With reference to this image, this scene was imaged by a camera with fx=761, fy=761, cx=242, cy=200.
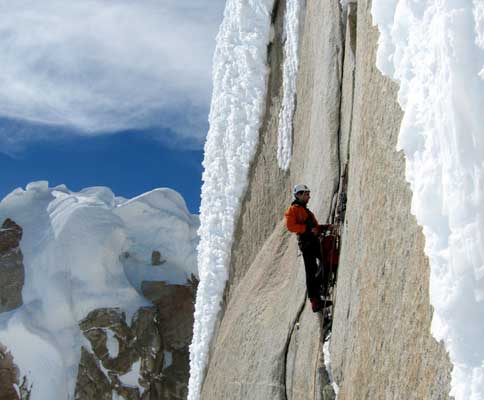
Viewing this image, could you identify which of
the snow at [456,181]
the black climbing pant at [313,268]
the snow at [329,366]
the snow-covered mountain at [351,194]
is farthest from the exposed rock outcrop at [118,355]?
the snow at [456,181]

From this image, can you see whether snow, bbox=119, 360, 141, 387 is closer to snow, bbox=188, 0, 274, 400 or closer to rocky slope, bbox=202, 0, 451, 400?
snow, bbox=188, 0, 274, 400

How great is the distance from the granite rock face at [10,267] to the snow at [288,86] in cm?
1883

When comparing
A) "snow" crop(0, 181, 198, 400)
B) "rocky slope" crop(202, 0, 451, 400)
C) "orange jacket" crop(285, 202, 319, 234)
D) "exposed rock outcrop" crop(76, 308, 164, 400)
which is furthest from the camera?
"snow" crop(0, 181, 198, 400)

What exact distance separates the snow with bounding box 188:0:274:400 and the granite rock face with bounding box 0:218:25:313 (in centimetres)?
1684

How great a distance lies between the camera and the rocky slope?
3305mm

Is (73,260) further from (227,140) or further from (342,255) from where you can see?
(342,255)

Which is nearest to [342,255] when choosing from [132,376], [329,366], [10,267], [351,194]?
[351,194]

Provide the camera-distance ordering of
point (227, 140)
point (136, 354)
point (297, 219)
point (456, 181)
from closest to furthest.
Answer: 1. point (456, 181)
2. point (297, 219)
3. point (227, 140)
4. point (136, 354)

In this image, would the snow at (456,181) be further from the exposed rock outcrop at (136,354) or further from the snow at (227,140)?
the exposed rock outcrop at (136,354)

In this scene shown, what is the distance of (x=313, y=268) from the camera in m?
5.89

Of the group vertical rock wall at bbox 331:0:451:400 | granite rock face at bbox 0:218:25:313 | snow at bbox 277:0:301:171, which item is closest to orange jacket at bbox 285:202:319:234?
vertical rock wall at bbox 331:0:451:400

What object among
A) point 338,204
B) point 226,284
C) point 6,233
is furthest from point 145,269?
point 338,204

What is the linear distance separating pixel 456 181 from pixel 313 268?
359cm

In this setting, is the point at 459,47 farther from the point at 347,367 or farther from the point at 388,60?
the point at 347,367
